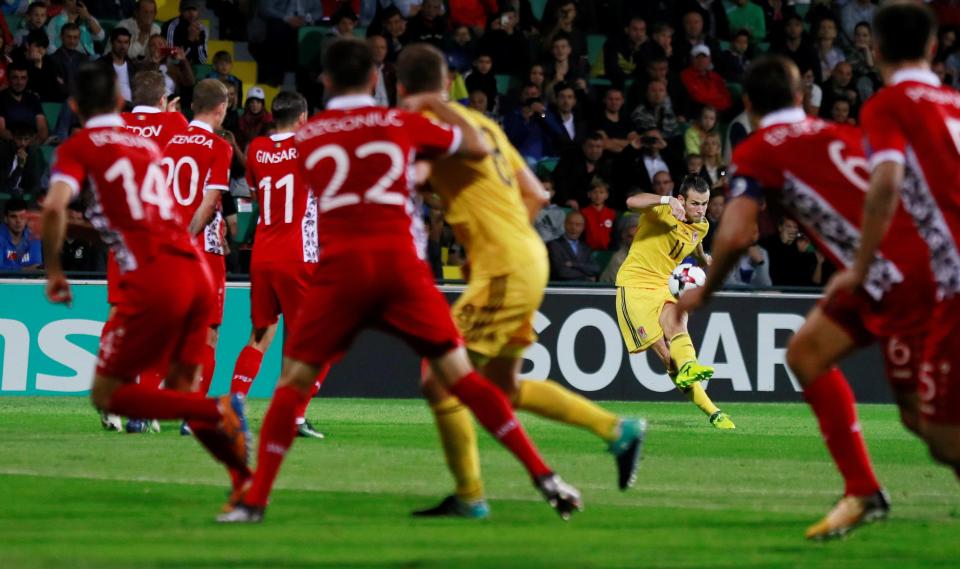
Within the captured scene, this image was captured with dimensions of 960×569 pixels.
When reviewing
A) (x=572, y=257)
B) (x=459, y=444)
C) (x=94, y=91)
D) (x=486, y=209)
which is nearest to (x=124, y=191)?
(x=94, y=91)

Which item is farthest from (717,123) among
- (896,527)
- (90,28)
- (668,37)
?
(896,527)

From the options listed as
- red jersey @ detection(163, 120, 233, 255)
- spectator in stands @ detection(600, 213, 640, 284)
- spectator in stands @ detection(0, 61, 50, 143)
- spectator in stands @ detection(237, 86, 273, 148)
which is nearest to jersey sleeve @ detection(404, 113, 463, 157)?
red jersey @ detection(163, 120, 233, 255)

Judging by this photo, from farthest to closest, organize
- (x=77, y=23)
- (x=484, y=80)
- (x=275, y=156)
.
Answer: (x=484, y=80) → (x=77, y=23) → (x=275, y=156)

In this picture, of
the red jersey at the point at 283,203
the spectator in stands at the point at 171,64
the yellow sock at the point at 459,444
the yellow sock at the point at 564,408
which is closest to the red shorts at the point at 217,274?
the red jersey at the point at 283,203

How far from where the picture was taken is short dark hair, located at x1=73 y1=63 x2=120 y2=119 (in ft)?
24.7

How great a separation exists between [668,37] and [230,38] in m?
5.50

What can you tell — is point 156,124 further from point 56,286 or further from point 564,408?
point 564,408

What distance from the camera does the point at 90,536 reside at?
6.65 meters

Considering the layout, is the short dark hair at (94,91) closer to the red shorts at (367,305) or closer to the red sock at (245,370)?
the red shorts at (367,305)

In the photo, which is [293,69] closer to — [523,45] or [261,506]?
[523,45]

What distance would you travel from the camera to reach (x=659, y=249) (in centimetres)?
1418

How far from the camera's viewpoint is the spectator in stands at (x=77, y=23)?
1866 centimetres

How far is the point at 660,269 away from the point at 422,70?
7.07 m

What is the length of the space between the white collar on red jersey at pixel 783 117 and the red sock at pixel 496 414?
1595 millimetres
